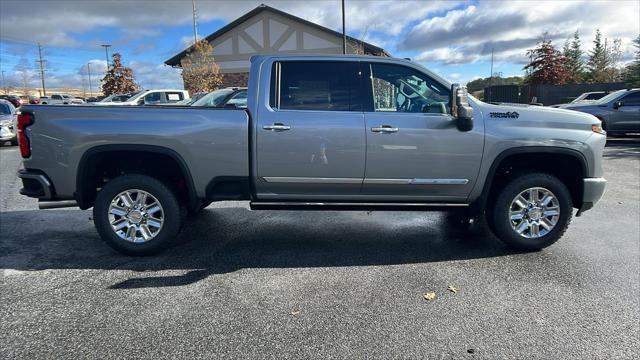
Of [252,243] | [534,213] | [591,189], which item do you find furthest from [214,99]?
[591,189]

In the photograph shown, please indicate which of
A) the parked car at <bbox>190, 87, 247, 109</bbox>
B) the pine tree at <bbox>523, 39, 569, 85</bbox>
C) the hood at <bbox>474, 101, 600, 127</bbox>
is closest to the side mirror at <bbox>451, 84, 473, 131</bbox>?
the hood at <bbox>474, 101, 600, 127</bbox>

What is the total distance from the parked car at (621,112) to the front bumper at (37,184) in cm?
1483

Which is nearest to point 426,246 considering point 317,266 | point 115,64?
point 317,266

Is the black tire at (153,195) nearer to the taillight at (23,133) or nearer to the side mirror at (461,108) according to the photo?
the taillight at (23,133)

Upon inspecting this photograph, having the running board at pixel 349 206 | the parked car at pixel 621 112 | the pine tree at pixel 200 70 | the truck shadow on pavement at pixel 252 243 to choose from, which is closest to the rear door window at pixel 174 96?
the pine tree at pixel 200 70

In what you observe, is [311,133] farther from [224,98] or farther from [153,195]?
[224,98]

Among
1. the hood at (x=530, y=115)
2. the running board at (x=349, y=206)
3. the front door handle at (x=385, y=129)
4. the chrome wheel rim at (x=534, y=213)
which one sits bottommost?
the chrome wheel rim at (x=534, y=213)

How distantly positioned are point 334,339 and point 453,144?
92.7 inches

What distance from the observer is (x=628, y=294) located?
3.70 metres

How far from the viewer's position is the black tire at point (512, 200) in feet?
15.1

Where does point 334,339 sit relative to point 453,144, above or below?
below

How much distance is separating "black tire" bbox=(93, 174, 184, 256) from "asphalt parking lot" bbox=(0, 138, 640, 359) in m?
0.16

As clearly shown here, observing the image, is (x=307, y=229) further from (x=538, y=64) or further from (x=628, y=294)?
(x=538, y=64)

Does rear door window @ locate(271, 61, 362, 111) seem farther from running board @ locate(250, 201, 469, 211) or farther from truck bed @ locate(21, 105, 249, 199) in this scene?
running board @ locate(250, 201, 469, 211)
